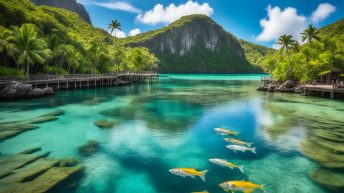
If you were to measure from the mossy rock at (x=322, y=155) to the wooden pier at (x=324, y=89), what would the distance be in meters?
31.8

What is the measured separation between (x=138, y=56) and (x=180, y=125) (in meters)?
75.3

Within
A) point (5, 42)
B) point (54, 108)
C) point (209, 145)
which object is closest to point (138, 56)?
point (5, 42)

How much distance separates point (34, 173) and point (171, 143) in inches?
372

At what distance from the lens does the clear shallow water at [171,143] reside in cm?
1273

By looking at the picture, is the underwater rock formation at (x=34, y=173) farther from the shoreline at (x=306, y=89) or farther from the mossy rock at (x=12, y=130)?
the shoreline at (x=306, y=89)

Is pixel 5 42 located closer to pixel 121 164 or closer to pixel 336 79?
pixel 121 164

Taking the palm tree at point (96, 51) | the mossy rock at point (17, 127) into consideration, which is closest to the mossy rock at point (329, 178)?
the mossy rock at point (17, 127)

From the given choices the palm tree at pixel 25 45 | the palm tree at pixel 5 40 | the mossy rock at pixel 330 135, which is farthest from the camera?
the palm tree at pixel 25 45

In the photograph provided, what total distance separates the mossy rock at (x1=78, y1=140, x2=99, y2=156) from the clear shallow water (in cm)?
50

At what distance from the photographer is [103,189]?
11.9 meters

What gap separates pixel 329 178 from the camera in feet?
42.8

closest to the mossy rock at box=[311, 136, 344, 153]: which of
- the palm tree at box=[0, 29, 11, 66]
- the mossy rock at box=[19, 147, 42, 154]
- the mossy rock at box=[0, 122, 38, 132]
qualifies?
the mossy rock at box=[19, 147, 42, 154]

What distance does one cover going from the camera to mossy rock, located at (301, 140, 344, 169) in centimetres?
1493

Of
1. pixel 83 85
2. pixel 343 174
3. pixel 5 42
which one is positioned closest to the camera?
pixel 343 174
